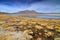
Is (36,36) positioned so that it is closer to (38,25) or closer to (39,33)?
(39,33)

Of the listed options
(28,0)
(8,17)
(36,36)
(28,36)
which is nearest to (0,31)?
(8,17)

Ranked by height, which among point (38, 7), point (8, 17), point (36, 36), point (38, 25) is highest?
point (38, 7)

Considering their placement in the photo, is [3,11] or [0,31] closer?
[0,31]

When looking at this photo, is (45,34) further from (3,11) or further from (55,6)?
(3,11)

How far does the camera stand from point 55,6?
2.79 meters

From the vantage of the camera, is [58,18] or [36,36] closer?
[36,36]

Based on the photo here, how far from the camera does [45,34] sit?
8.48 feet

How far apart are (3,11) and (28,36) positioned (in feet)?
2.85

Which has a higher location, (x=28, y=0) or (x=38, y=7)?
(x=28, y=0)

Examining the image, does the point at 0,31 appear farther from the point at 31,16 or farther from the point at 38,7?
the point at 38,7

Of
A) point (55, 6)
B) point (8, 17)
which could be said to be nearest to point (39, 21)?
point (55, 6)

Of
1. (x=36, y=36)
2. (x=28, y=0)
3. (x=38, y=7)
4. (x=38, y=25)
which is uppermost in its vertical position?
(x=28, y=0)

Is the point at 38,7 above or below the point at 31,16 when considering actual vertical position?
above

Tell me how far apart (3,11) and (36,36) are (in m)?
1.00
